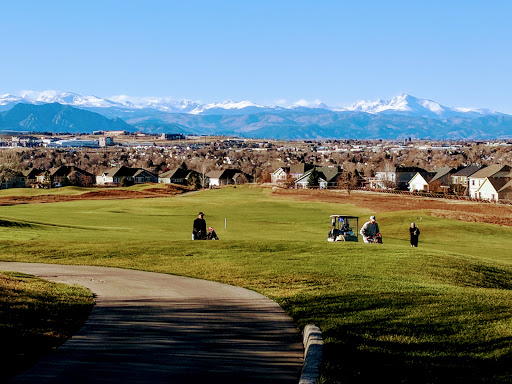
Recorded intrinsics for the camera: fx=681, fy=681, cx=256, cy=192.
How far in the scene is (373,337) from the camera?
481 inches

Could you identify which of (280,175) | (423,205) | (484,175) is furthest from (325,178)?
(423,205)

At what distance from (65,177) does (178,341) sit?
14503cm

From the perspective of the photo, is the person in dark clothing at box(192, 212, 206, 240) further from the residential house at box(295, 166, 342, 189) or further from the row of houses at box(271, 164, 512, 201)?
the residential house at box(295, 166, 342, 189)

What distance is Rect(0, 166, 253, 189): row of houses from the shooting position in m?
156

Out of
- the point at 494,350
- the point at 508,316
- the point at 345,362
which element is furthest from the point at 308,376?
the point at 508,316

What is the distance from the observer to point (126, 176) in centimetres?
16500

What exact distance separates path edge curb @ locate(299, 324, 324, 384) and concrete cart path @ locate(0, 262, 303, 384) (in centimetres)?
18

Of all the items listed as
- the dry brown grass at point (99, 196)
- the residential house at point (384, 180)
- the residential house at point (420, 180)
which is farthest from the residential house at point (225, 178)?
the dry brown grass at point (99, 196)

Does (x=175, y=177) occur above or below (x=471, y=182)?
below

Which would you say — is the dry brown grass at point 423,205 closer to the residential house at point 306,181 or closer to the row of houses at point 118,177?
the residential house at point 306,181

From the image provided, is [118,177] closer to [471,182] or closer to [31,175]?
[31,175]

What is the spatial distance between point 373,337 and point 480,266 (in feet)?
49.1

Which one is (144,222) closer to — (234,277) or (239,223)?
(239,223)

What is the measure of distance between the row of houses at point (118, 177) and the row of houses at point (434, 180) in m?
12.6
